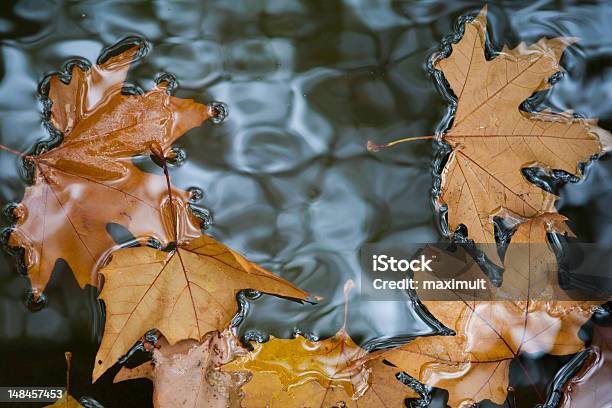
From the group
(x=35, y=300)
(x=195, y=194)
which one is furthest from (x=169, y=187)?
(x=35, y=300)

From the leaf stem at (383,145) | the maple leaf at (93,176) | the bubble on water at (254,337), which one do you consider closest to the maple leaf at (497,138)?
the leaf stem at (383,145)

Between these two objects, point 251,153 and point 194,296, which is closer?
point 194,296

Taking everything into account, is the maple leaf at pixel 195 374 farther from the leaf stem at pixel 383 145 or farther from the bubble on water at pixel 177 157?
the leaf stem at pixel 383 145

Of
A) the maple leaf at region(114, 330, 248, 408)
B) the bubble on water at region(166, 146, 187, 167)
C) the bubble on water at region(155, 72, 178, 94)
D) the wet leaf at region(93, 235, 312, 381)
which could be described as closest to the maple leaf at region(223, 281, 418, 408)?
the maple leaf at region(114, 330, 248, 408)

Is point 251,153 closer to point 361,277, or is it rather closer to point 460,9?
point 361,277

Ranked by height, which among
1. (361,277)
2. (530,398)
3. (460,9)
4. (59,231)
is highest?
(460,9)

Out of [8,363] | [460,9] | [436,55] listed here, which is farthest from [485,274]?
[8,363]

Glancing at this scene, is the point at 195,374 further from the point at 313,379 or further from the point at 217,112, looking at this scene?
the point at 217,112
